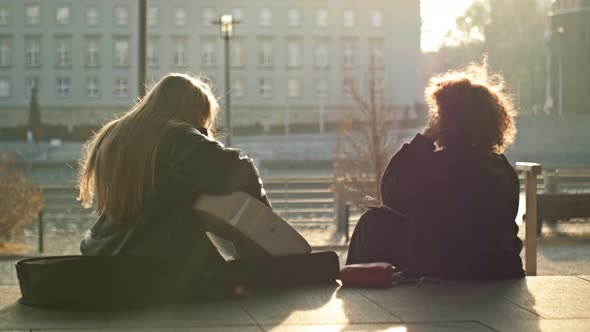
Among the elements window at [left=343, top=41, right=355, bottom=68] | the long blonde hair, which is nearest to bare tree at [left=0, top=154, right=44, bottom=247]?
the long blonde hair

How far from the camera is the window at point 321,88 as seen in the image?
75.5 meters

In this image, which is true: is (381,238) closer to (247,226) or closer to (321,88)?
(247,226)

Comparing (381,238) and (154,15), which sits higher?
A: (154,15)

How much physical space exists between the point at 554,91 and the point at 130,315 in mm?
57756

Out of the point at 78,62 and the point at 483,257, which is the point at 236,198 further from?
the point at 78,62

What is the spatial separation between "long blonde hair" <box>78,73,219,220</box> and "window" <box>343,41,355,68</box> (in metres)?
71.9

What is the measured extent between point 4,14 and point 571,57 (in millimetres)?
38064

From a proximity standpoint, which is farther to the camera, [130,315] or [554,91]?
[554,91]

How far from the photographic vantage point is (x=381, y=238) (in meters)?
5.54

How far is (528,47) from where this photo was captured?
227 ft

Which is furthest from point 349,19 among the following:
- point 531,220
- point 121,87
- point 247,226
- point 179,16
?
point 247,226

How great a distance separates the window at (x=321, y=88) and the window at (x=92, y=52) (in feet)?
49.6

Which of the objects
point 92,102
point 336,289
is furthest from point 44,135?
point 336,289

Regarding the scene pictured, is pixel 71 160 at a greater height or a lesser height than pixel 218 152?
lesser
